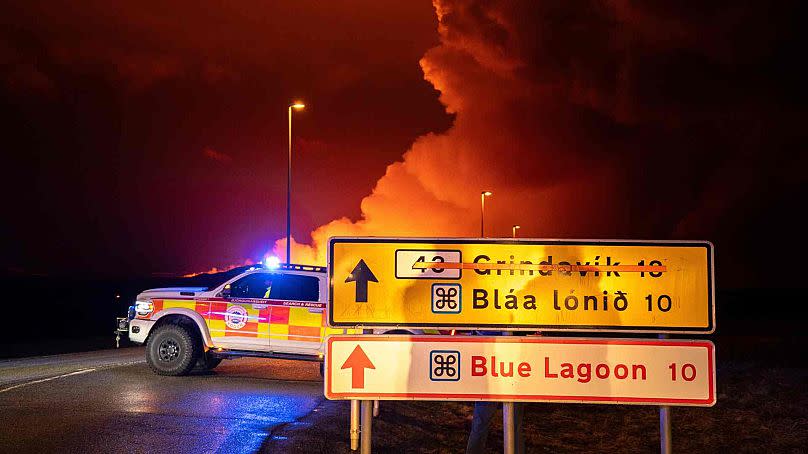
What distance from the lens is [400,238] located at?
17.9ft

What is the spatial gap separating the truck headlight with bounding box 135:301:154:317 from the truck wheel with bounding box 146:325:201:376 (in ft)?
1.38

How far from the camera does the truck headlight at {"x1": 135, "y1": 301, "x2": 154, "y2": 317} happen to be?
45.4 feet

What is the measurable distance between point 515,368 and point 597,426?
671cm

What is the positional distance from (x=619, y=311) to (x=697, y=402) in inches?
27.9

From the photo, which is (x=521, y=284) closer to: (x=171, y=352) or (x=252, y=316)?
(x=252, y=316)

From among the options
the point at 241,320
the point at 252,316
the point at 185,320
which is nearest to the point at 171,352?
the point at 185,320

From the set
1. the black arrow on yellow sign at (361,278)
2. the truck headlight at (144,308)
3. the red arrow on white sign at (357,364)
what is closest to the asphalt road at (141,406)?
the truck headlight at (144,308)

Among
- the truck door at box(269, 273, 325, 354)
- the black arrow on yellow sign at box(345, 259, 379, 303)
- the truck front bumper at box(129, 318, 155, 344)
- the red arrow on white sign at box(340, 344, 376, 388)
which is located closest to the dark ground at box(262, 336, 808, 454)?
the truck door at box(269, 273, 325, 354)

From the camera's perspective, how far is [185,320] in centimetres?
1386

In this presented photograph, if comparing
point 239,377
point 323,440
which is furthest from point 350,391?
point 239,377

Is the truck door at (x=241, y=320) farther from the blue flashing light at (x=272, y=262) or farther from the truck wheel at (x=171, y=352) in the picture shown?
the truck wheel at (x=171, y=352)

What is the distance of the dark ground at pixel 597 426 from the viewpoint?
9227mm

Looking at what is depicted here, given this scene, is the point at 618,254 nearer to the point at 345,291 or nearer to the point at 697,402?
the point at 697,402

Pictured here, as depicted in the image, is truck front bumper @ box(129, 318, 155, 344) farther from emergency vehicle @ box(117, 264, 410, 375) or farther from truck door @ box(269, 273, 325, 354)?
truck door @ box(269, 273, 325, 354)
